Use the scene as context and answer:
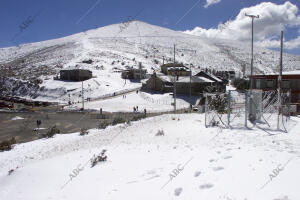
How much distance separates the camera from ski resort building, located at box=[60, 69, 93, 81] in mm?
62750

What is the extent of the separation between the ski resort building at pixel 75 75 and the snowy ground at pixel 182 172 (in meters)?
55.7

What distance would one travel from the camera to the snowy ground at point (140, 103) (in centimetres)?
3981

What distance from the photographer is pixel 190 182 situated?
595 centimetres

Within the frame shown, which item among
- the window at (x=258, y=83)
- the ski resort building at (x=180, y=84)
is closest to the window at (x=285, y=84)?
the window at (x=258, y=83)

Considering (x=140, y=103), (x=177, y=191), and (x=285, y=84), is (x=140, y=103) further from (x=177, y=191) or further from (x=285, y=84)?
(x=177, y=191)

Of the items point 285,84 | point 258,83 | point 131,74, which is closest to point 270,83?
point 258,83

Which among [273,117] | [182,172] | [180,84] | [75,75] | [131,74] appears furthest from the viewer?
[131,74]

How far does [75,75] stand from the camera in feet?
207

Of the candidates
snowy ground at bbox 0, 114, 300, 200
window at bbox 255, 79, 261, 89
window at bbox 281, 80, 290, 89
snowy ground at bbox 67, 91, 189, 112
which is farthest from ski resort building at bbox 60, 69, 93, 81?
snowy ground at bbox 0, 114, 300, 200

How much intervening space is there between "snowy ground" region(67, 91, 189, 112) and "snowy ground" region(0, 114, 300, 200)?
28.7 m

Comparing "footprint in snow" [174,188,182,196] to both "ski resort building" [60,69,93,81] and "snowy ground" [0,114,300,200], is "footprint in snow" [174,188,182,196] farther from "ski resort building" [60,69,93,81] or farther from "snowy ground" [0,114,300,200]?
"ski resort building" [60,69,93,81]

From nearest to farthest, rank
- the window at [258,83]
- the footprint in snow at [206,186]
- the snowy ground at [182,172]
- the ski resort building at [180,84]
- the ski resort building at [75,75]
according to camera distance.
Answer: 1. the snowy ground at [182,172]
2. the footprint in snow at [206,186]
3. the window at [258,83]
4. the ski resort building at [180,84]
5. the ski resort building at [75,75]

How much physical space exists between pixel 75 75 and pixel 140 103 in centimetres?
2891

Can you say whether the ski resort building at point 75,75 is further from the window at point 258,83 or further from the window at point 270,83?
the window at point 270,83
